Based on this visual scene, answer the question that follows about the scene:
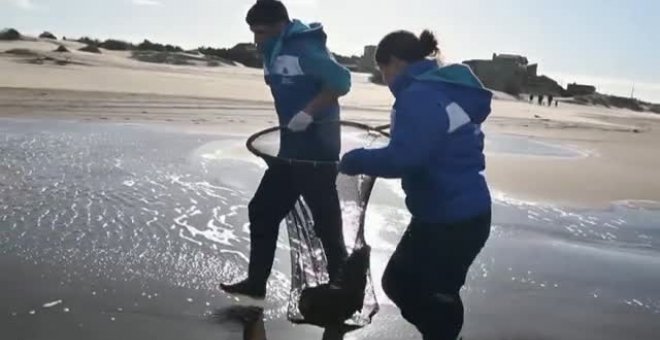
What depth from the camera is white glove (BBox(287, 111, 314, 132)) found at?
428cm

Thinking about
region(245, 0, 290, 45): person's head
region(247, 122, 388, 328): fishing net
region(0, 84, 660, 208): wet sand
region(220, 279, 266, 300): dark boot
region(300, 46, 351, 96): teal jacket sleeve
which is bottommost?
region(0, 84, 660, 208): wet sand

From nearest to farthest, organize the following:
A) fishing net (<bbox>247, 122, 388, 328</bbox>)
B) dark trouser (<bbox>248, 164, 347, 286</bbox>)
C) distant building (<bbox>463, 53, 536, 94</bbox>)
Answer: fishing net (<bbox>247, 122, 388, 328</bbox>) → dark trouser (<bbox>248, 164, 347, 286</bbox>) → distant building (<bbox>463, 53, 536, 94</bbox>)

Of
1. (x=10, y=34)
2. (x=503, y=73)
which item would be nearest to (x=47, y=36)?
(x=10, y=34)

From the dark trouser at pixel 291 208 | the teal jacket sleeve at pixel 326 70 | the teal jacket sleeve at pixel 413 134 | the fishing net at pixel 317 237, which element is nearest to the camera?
the teal jacket sleeve at pixel 413 134

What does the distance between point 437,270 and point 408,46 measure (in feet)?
3.26

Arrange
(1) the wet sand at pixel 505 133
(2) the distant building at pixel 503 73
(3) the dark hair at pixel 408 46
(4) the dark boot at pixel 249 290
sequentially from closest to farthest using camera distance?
1. (3) the dark hair at pixel 408 46
2. (4) the dark boot at pixel 249 290
3. (1) the wet sand at pixel 505 133
4. (2) the distant building at pixel 503 73

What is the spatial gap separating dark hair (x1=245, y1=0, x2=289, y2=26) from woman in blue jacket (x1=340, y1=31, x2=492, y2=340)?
123 cm

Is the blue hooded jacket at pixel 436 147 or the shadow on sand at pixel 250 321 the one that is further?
the shadow on sand at pixel 250 321

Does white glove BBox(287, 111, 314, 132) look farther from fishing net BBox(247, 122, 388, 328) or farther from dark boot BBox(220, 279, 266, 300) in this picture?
dark boot BBox(220, 279, 266, 300)

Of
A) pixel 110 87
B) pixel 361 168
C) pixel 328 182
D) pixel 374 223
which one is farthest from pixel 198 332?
pixel 110 87

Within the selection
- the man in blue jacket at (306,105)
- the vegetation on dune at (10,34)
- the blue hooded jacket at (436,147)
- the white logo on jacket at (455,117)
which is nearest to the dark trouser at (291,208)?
the man in blue jacket at (306,105)

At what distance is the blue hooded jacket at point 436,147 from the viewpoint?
3117 millimetres

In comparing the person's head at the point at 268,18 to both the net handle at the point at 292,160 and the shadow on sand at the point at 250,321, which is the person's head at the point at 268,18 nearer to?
the net handle at the point at 292,160

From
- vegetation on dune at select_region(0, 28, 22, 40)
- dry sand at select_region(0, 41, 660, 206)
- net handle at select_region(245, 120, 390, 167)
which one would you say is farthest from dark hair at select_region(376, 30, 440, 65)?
vegetation on dune at select_region(0, 28, 22, 40)
